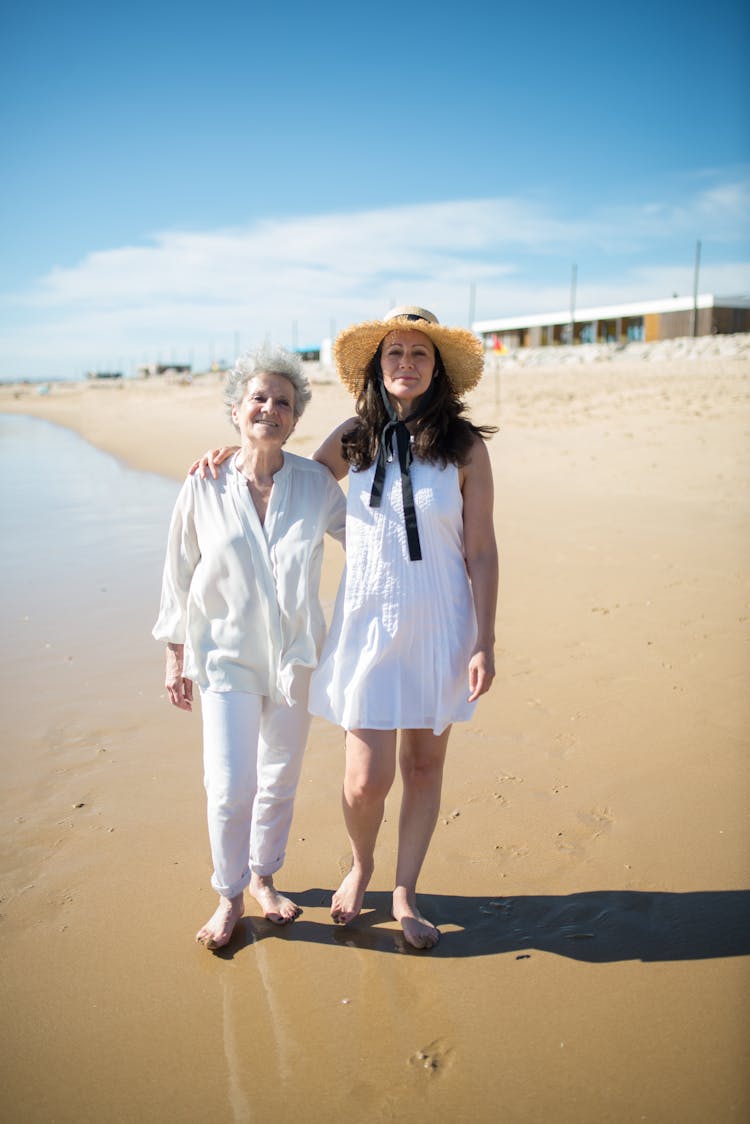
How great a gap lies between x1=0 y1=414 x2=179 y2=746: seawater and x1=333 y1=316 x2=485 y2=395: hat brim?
108 inches

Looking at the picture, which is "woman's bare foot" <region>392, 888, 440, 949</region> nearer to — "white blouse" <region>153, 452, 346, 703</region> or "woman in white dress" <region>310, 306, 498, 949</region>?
"woman in white dress" <region>310, 306, 498, 949</region>

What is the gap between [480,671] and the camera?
9.06 ft

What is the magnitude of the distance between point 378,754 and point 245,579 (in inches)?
28.5

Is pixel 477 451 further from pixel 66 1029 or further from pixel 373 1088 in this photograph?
pixel 66 1029

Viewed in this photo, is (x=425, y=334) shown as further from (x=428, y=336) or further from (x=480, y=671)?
(x=480, y=671)

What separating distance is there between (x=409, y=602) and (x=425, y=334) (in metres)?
0.94

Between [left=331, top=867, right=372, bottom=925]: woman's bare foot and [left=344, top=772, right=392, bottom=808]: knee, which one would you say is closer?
[left=344, top=772, right=392, bottom=808]: knee

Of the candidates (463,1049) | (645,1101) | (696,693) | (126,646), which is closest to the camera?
(645,1101)

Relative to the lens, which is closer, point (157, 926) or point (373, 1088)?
point (373, 1088)

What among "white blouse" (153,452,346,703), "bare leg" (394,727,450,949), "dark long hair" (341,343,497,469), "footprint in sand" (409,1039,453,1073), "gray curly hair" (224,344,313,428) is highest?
"gray curly hair" (224,344,313,428)

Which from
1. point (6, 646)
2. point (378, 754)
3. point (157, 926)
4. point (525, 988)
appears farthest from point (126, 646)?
point (525, 988)

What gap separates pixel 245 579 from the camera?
2846mm

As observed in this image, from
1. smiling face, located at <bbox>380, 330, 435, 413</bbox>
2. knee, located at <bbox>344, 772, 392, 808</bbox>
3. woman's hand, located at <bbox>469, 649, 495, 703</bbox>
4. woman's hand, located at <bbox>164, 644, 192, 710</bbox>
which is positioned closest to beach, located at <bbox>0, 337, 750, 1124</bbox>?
knee, located at <bbox>344, 772, 392, 808</bbox>

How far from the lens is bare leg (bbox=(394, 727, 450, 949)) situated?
2865mm
